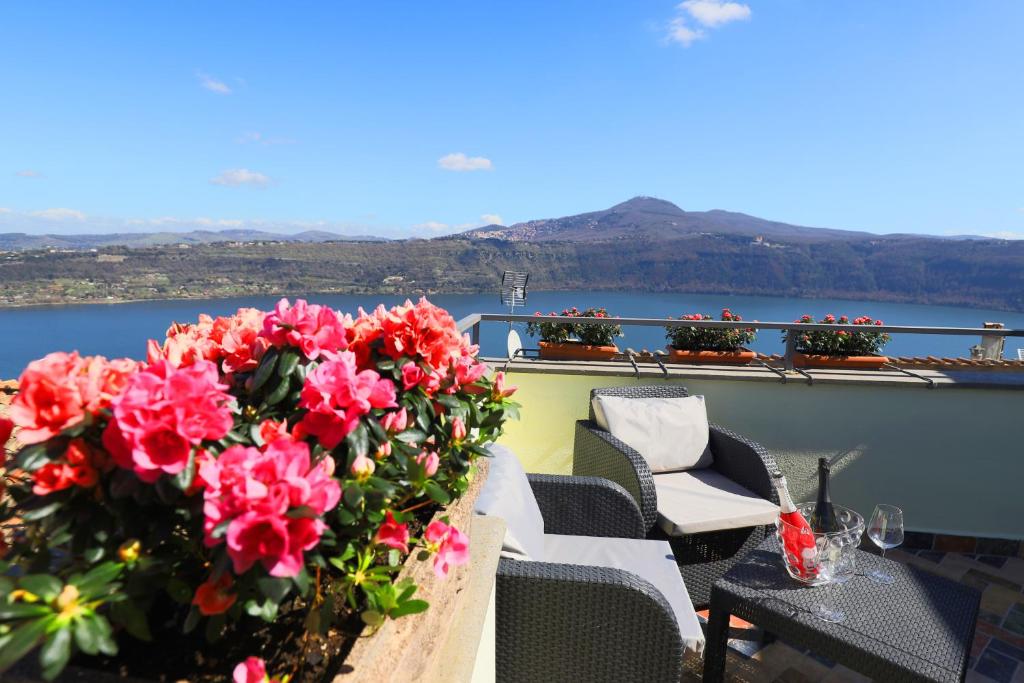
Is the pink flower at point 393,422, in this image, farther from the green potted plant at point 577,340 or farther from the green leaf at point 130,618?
the green potted plant at point 577,340

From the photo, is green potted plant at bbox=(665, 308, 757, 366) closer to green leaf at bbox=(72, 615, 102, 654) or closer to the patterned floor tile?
the patterned floor tile

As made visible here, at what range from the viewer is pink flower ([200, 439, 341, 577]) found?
0.58 meters

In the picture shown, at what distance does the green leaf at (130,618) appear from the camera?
0.60 metres

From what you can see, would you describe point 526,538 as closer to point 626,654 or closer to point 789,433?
point 626,654

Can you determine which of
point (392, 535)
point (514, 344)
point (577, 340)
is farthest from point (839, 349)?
point (392, 535)

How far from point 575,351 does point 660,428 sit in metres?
1.07

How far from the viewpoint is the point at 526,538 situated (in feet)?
5.67

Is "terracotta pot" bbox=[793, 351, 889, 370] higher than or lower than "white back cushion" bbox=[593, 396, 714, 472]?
higher

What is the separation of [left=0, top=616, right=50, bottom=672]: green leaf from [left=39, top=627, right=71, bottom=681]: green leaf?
0.01m

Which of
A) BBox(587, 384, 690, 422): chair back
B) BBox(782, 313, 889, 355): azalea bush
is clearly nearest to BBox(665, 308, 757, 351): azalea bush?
BBox(782, 313, 889, 355): azalea bush

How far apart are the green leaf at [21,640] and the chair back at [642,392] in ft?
8.61

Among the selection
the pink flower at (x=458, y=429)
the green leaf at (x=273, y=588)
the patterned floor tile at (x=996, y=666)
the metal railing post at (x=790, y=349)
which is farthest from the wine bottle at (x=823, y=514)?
the green leaf at (x=273, y=588)

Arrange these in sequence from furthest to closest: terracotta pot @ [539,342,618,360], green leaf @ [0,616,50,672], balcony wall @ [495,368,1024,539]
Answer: terracotta pot @ [539,342,618,360] → balcony wall @ [495,368,1024,539] → green leaf @ [0,616,50,672]

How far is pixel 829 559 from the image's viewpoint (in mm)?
1843
